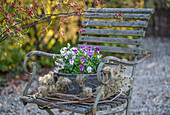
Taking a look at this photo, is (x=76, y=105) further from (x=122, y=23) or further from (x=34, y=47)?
(x=34, y=47)

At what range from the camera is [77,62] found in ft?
5.78

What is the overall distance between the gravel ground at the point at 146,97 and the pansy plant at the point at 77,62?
50.4 inches

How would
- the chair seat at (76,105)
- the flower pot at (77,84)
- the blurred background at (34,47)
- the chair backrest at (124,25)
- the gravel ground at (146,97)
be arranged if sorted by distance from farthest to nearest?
the blurred background at (34,47), the gravel ground at (146,97), the chair backrest at (124,25), the flower pot at (77,84), the chair seat at (76,105)

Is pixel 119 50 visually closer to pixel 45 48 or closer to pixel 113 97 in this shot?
pixel 113 97

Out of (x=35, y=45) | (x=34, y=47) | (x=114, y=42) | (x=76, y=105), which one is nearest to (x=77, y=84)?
(x=76, y=105)

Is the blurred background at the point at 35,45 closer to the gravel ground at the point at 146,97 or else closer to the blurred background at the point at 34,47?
the blurred background at the point at 34,47

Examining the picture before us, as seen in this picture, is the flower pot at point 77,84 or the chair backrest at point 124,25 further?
the chair backrest at point 124,25

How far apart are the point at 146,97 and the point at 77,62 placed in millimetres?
1920

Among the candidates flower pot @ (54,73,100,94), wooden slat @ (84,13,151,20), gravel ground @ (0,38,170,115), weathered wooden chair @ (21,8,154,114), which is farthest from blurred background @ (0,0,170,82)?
flower pot @ (54,73,100,94)

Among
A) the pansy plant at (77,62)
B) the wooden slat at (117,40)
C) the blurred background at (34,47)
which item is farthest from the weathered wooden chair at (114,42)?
the blurred background at (34,47)

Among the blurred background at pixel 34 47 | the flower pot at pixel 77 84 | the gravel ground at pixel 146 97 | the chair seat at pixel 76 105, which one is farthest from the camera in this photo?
the blurred background at pixel 34 47

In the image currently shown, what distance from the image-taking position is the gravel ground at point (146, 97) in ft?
9.38

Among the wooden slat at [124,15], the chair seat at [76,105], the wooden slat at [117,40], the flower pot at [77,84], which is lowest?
the chair seat at [76,105]

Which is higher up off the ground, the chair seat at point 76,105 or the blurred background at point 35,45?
the blurred background at point 35,45
